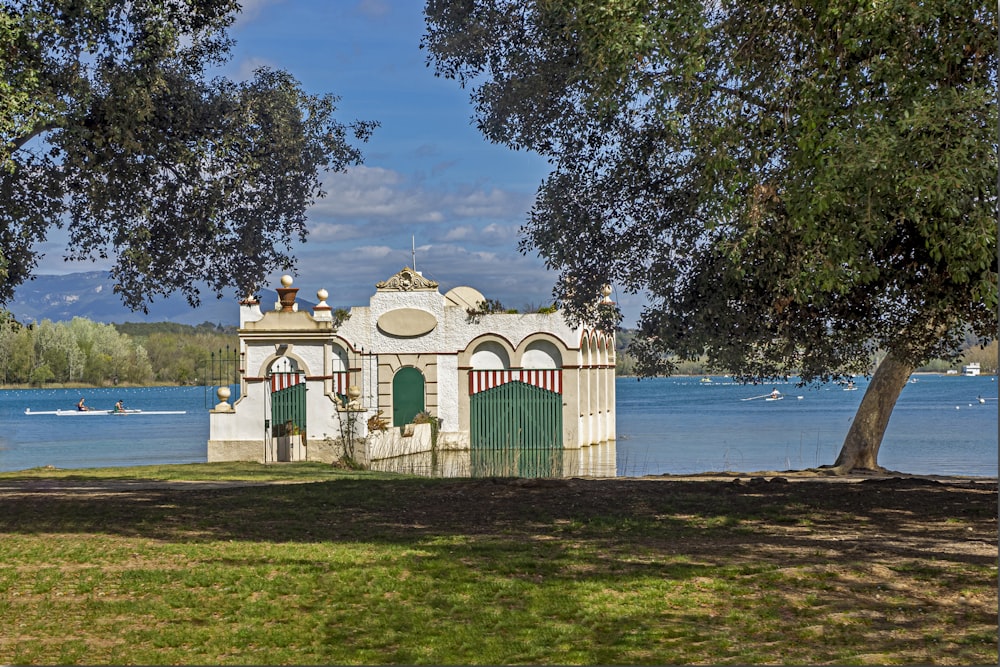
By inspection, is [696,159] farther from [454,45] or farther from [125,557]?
[125,557]

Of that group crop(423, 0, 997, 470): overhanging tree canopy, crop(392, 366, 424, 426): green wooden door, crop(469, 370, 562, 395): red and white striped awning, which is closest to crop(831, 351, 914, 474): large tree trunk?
crop(423, 0, 997, 470): overhanging tree canopy

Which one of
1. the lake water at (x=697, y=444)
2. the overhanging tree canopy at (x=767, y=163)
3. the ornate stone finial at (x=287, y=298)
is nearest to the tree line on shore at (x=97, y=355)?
the lake water at (x=697, y=444)

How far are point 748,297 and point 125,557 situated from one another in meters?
7.20

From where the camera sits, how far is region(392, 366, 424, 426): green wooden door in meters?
35.6

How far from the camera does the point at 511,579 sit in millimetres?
9258

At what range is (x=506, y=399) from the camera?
35.7 meters

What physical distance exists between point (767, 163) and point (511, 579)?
16.2 feet

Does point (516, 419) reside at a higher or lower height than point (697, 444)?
higher

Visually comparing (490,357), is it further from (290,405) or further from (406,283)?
(290,405)

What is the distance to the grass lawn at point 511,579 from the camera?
24.4ft

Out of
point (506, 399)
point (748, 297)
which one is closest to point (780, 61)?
point (748, 297)

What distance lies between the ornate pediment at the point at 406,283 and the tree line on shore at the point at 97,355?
2193 inches

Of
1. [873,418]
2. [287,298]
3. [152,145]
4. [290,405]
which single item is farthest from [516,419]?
[152,145]

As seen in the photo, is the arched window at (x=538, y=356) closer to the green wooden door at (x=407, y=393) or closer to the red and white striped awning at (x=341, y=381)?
the green wooden door at (x=407, y=393)
